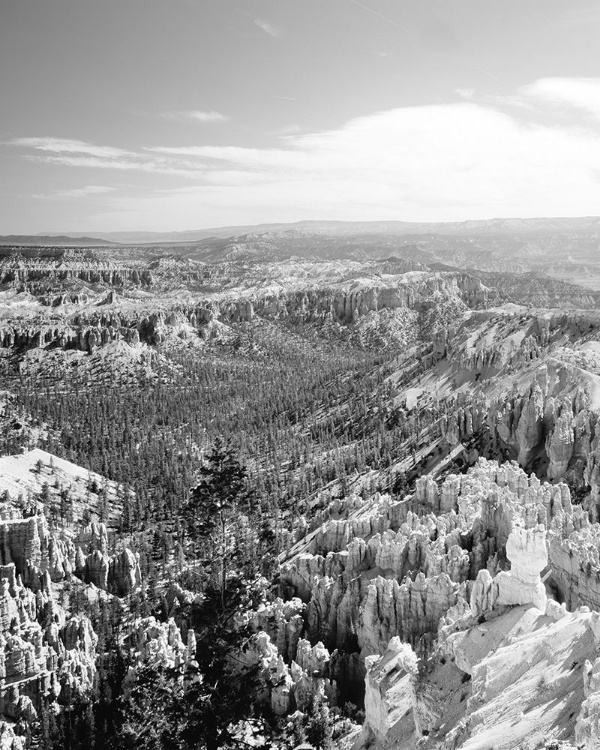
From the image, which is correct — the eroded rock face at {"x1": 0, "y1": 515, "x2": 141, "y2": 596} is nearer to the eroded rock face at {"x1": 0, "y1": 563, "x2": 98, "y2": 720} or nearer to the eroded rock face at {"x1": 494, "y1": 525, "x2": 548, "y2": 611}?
the eroded rock face at {"x1": 0, "y1": 563, "x2": 98, "y2": 720}

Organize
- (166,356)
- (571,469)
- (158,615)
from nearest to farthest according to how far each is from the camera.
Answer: (158,615) → (571,469) → (166,356)

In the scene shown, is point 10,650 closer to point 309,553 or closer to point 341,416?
A: point 309,553

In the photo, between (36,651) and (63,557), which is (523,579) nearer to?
(36,651)

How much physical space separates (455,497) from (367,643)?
1523 centimetres

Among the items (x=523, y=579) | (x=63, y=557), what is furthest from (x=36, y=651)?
(x=523, y=579)

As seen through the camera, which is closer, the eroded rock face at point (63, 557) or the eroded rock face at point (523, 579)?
the eroded rock face at point (523, 579)

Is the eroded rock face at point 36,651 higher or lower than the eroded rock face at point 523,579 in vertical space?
lower

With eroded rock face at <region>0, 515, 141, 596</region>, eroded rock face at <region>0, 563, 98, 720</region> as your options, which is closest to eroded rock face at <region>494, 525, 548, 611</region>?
eroded rock face at <region>0, 563, 98, 720</region>

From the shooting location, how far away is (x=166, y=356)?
16300cm

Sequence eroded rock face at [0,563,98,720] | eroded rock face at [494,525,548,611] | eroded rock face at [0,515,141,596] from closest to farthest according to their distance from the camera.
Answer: eroded rock face at [494,525,548,611] → eroded rock face at [0,563,98,720] → eroded rock face at [0,515,141,596]

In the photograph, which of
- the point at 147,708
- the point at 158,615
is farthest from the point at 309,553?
the point at 147,708

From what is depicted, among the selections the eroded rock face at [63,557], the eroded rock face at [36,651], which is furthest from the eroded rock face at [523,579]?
the eroded rock face at [63,557]

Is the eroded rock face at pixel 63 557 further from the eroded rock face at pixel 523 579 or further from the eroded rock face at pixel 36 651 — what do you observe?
the eroded rock face at pixel 523 579

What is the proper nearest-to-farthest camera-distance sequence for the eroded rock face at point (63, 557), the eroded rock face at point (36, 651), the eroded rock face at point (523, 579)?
the eroded rock face at point (523, 579) < the eroded rock face at point (36, 651) < the eroded rock face at point (63, 557)
